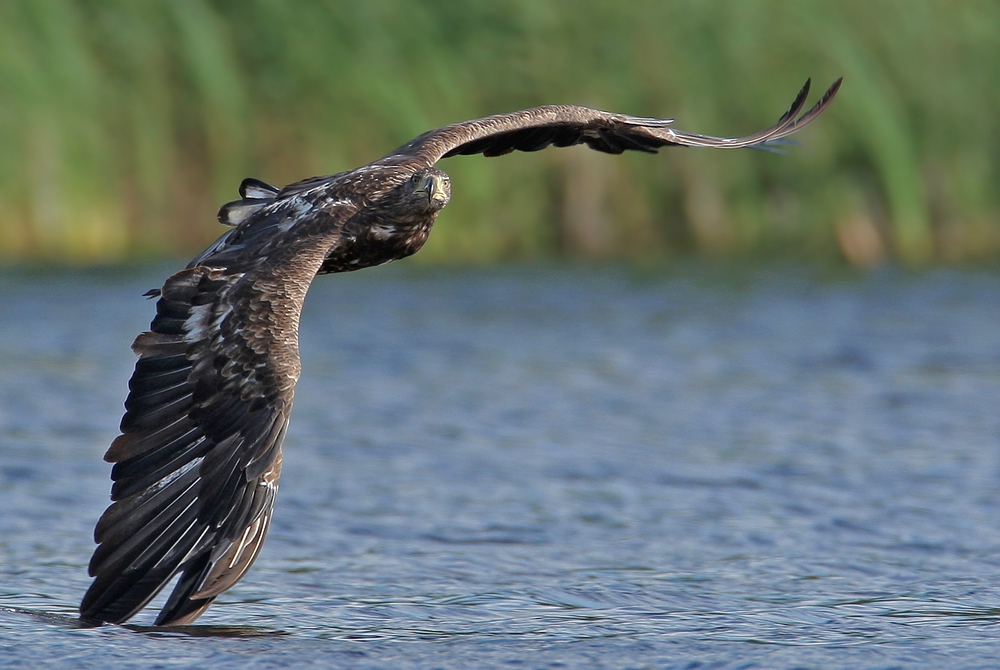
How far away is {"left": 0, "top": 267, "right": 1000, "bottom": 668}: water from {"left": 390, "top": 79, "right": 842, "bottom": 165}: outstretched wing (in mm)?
1610

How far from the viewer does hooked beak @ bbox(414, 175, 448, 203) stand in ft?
20.9

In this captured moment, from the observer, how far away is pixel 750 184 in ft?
48.8

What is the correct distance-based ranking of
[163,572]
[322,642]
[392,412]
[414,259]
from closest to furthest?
[163,572]
[322,642]
[392,412]
[414,259]

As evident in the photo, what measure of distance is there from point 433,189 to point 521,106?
8.02m

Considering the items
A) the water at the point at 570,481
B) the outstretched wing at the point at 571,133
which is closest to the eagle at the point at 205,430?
the water at the point at 570,481

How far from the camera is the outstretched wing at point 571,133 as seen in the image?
6.86 meters

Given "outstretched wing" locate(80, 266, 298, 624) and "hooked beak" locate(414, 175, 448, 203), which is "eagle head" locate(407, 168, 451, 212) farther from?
"outstretched wing" locate(80, 266, 298, 624)

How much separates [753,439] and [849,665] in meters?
4.03

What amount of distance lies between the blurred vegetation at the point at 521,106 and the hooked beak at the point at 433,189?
7046mm

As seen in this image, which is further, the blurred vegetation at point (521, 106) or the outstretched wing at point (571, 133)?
the blurred vegetation at point (521, 106)

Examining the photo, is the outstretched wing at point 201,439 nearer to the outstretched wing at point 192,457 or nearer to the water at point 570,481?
the outstretched wing at point 192,457

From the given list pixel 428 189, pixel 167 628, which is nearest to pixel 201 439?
pixel 167 628

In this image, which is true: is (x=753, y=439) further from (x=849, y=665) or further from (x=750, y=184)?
(x=750, y=184)

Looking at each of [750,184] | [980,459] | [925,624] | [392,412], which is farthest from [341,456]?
[750,184]
